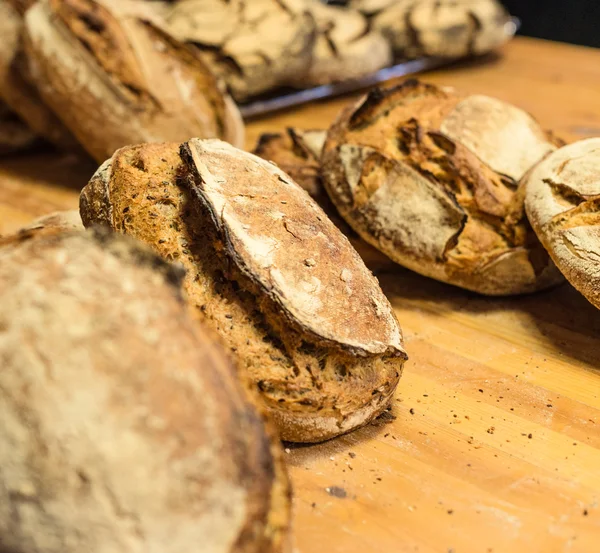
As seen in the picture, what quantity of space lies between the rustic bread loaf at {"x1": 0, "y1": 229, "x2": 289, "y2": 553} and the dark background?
13.5 ft

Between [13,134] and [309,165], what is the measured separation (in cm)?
151

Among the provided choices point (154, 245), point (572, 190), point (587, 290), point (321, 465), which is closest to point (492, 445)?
point (321, 465)

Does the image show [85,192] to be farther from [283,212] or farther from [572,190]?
[572,190]

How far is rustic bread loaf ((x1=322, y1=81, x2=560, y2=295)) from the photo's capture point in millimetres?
1859

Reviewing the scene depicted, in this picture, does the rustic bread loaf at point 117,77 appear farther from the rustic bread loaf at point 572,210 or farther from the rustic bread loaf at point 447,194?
the rustic bread loaf at point 572,210

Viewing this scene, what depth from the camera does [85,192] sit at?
1.56 m

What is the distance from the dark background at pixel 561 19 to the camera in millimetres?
4215

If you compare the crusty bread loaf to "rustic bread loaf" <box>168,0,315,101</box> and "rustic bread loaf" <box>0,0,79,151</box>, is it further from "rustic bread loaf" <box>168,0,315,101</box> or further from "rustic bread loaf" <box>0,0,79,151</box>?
"rustic bread loaf" <box>168,0,315,101</box>

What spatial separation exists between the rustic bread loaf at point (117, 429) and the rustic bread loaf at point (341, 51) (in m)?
2.48

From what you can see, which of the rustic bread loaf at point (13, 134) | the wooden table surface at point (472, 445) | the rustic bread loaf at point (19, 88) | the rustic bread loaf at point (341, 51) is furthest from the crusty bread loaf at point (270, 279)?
the rustic bread loaf at point (341, 51)

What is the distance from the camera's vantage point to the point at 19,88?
8.70 feet

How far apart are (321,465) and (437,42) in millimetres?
2875

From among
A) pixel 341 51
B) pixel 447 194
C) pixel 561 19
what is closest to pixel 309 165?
pixel 447 194

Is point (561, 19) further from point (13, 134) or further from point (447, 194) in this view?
point (13, 134)
